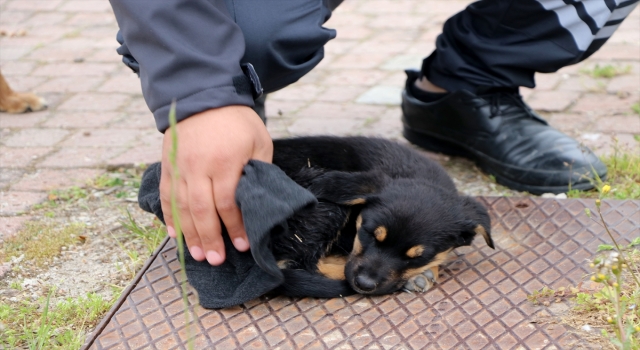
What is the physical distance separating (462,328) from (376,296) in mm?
354

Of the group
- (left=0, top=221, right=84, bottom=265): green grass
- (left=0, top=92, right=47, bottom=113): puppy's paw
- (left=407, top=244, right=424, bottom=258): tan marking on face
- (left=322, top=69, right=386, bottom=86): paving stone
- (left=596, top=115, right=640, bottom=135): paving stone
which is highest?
(left=407, top=244, right=424, bottom=258): tan marking on face

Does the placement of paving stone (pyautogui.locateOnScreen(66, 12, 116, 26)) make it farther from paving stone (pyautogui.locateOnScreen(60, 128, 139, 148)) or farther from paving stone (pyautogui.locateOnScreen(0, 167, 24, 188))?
paving stone (pyautogui.locateOnScreen(0, 167, 24, 188))

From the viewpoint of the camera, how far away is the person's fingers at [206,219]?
6.86ft

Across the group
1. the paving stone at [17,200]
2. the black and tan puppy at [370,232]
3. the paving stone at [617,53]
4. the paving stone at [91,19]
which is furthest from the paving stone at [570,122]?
the paving stone at [91,19]

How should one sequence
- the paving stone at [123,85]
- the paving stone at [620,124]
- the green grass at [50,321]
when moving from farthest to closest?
1. the paving stone at [123,85]
2. the paving stone at [620,124]
3. the green grass at [50,321]

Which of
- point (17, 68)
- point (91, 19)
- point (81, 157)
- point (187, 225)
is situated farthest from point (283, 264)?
point (91, 19)

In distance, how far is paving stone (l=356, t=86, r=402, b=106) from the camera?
4.54 meters

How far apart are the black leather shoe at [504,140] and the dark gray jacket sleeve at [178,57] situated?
1.60m

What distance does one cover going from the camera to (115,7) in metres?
2.25

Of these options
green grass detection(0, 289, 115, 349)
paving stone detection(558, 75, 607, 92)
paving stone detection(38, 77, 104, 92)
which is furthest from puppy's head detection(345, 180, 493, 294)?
paving stone detection(38, 77, 104, 92)

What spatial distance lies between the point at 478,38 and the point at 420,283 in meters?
1.55

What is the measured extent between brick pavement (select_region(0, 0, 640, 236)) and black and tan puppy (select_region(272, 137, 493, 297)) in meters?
1.33

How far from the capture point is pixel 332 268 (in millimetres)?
2598

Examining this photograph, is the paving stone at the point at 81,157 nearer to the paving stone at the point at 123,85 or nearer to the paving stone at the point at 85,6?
the paving stone at the point at 123,85
